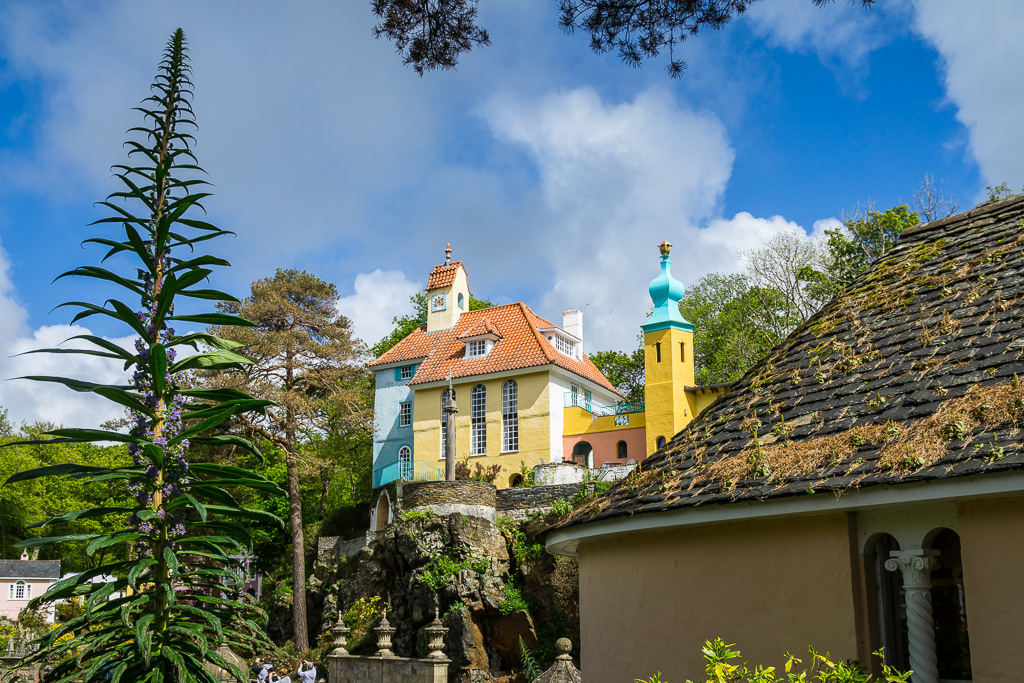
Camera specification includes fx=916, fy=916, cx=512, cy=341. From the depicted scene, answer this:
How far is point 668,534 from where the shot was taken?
7.61 m

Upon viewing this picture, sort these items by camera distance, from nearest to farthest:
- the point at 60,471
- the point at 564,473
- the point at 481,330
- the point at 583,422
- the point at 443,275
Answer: the point at 60,471 < the point at 564,473 < the point at 583,422 < the point at 481,330 < the point at 443,275

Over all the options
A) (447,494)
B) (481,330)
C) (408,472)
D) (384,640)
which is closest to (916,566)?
(384,640)

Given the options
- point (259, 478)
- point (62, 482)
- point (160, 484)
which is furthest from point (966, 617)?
point (62, 482)

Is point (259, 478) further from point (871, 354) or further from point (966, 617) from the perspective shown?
point (871, 354)

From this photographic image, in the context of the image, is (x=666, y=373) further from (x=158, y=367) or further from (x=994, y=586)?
(x=158, y=367)

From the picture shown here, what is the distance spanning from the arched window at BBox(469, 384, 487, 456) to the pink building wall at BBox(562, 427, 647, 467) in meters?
3.59

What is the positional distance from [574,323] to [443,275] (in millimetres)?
7123

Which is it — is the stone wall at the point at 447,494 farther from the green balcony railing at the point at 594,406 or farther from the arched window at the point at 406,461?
the green balcony railing at the point at 594,406

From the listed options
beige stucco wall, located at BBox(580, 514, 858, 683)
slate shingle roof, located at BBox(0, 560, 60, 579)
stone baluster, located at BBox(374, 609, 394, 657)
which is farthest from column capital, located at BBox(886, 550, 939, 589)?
slate shingle roof, located at BBox(0, 560, 60, 579)

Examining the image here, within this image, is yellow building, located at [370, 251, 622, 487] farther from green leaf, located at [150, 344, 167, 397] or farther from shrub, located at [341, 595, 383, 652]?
green leaf, located at [150, 344, 167, 397]

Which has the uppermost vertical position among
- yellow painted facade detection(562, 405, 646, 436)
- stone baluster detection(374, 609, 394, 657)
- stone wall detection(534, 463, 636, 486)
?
yellow painted facade detection(562, 405, 646, 436)

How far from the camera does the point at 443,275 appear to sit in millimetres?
45938

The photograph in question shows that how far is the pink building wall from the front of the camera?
3606 cm

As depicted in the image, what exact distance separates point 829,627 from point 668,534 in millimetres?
1559
